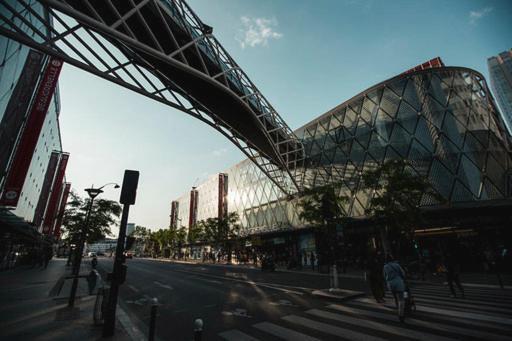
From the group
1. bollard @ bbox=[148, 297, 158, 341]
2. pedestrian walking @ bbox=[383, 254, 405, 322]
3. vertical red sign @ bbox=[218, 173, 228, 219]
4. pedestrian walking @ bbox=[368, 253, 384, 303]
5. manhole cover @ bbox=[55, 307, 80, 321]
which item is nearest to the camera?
bollard @ bbox=[148, 297, 158, 341]

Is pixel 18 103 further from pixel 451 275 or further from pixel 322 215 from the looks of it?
pixel 451 275

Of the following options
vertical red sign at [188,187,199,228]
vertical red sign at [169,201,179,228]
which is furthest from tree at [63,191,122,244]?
vertical red sign at [169,201,179,228]

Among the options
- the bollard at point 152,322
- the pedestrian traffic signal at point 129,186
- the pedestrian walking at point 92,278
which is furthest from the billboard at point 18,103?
the bollard at point 152,322

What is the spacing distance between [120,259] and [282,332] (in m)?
4.65

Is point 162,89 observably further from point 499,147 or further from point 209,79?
point 499,147

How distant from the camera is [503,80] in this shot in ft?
395

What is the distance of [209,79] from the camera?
16.4 meters

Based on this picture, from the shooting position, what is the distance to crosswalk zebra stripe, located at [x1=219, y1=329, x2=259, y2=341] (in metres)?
5.52

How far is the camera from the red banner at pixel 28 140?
16.3 metres

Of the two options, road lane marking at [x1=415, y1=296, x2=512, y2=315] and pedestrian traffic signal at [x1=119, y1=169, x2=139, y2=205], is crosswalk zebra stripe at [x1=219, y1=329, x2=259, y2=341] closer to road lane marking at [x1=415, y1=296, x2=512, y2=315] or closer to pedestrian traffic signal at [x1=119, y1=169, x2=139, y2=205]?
pedestrian traffic signal at [x1=119, y1=169, x2=139, y2=205]

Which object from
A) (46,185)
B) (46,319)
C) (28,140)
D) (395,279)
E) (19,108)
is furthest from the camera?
(46,185)

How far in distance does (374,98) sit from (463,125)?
9.37m

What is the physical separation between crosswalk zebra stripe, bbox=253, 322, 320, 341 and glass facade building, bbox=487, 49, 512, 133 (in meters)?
168

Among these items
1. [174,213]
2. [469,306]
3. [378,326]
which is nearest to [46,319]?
[378,326]
